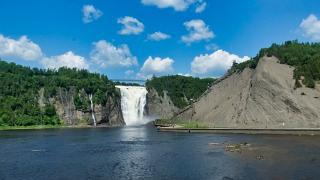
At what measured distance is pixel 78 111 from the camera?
172 meters

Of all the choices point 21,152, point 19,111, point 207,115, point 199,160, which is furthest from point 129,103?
point 199,160

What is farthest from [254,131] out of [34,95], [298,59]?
[34,95]

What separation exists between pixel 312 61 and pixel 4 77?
117373 millimetres

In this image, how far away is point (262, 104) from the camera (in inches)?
3922

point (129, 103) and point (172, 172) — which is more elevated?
point (129, 103)

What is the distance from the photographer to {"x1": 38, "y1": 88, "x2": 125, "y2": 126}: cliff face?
170 metres

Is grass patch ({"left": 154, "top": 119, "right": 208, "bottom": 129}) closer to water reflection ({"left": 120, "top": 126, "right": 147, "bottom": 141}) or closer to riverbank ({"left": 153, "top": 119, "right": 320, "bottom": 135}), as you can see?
riverbank ({"left": 153, "top": 119, "right": 320, "bottom": 135})

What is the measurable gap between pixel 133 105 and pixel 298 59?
8734 cm

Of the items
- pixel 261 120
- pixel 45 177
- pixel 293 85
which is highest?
pixel 293 85

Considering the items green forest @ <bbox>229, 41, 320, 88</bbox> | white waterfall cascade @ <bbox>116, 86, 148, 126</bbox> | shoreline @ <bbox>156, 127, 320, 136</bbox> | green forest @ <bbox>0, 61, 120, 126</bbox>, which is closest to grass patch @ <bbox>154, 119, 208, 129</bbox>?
shoreline @ <bbox>156, 127, 320, 136</bbox>

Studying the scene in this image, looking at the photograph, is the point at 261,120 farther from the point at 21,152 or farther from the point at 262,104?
the point at 21,152

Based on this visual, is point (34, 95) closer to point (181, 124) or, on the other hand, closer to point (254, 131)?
point (181, 124)

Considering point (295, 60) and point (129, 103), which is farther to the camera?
point (129, 103)

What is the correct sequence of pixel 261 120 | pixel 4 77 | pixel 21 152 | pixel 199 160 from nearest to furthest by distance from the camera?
pixel 199 160 → pixel 21 152 → pixel 261 120 → pixel 4 77
